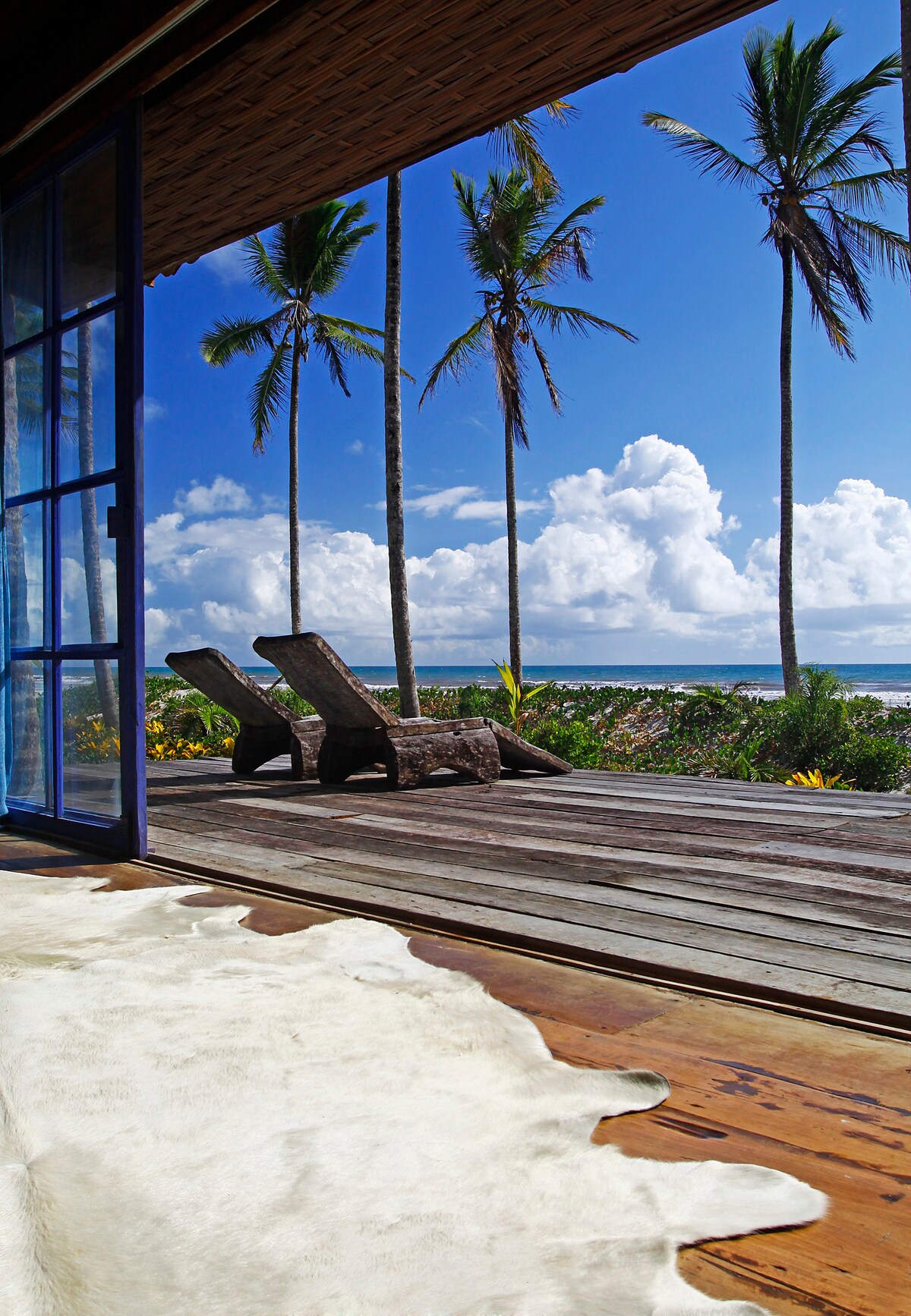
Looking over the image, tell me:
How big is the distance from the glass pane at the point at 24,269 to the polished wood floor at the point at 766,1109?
356 centimetres

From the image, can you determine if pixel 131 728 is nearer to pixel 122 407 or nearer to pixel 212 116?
pixel 122 407

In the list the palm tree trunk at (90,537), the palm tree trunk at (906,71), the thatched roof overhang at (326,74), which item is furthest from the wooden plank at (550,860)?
the thatched roof overhang at (326,74)

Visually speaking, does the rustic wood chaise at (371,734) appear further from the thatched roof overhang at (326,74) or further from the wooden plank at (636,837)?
the thatched roof overhang at (326,74)

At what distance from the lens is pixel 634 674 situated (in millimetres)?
50844

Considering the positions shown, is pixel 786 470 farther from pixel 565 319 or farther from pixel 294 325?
pixel 294 325

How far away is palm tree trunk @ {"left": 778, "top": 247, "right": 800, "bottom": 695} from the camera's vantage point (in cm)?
1144

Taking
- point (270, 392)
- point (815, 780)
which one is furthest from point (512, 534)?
point (815, 780)

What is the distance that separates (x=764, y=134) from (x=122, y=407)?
36.1ft

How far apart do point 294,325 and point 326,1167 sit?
15.5 meters

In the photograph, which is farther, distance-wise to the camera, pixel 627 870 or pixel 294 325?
pixel 294 325

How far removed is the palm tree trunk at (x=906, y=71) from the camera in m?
2.24

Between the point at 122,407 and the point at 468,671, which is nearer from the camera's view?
the point at 122,407

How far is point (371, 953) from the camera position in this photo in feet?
7.09

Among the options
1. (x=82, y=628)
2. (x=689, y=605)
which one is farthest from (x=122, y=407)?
(x=689, y=605)
